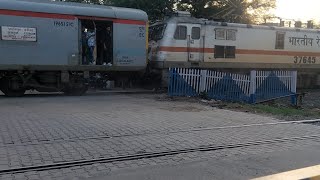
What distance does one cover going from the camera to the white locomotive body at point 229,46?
19.8 m

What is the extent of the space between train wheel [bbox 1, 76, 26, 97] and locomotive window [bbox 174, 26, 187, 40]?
23.2 ft

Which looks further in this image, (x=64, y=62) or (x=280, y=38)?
(x=280, y=38)

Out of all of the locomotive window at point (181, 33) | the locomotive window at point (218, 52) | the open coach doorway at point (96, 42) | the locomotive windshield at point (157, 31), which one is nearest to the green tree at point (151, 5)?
the locomotive windshield at point (157, 31)

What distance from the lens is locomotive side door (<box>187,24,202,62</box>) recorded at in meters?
20.1

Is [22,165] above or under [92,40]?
under

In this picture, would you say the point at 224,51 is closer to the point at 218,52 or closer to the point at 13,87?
the point at 218,52

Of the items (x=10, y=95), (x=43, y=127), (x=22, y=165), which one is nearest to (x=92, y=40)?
(x=10, y=95)

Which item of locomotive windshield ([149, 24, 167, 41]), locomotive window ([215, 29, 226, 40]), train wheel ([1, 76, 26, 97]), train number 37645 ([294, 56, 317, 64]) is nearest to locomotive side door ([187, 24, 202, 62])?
locomotive window ([215, 29, 226, 40])

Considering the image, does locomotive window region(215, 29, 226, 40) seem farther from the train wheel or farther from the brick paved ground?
the train wheel

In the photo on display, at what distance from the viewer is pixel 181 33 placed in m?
19.8

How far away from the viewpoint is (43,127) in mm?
9695

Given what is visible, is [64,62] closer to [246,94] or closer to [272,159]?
[246,94]

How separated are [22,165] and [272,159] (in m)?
4.13

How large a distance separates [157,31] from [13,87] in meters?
7.17
